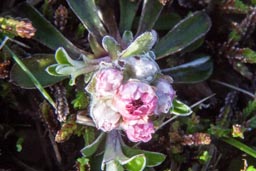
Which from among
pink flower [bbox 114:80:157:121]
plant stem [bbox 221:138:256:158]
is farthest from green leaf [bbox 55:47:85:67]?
plant stem [bbox 221:138:256:158]

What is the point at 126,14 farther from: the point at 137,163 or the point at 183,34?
the point at 137,163

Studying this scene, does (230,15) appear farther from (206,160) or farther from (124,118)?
(124,118)

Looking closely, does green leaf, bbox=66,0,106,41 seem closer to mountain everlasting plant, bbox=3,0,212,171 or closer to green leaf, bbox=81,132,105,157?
mountain everlasting plant, bbox=3,0,212,171

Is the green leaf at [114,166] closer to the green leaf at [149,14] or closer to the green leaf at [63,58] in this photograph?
the green leaf at [63,58]

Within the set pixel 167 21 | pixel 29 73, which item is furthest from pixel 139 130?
pixel 167 21

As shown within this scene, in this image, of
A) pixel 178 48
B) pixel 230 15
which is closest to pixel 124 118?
pixel 178 48
